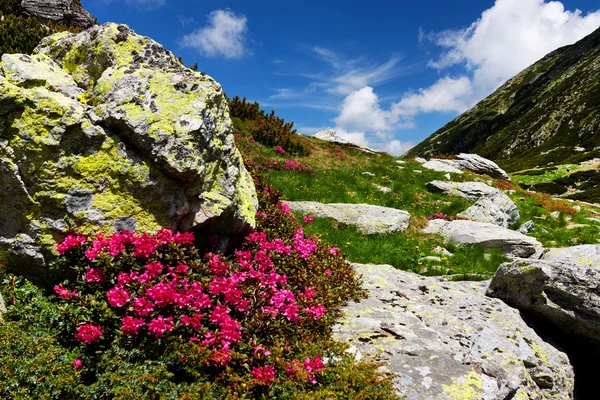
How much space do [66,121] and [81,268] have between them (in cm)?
240

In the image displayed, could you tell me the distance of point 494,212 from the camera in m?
18.4

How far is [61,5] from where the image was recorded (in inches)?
1283

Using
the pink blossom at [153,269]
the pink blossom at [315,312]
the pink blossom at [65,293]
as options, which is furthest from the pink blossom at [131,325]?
the pink blossom at [315,312]

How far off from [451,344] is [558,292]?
12.4ft

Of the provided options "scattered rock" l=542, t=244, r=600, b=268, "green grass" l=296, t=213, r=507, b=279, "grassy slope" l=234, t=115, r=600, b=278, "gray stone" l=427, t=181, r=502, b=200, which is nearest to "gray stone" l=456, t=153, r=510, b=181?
"grassy slope" l=234, t=115, r=600, b=278

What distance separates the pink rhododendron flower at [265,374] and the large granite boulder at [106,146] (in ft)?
9.90

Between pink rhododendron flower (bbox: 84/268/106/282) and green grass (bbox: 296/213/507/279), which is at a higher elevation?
green grass (bbox: 296/213/507/279)

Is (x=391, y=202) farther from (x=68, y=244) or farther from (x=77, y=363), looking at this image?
(x=77, y=363)

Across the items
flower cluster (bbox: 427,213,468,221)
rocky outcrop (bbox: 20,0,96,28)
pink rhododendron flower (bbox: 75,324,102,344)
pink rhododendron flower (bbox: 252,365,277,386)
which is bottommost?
pink rhododendron flower (bbox: 252,365,277,386)

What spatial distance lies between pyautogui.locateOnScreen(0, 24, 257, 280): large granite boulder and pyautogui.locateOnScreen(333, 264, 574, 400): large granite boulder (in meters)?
3.79

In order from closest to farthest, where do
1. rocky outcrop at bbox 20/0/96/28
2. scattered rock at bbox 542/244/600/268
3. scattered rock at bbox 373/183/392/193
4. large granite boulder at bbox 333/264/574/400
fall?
large granite boulder at bbox 333/264/574/400 → scattered rock at bbox 542/244/600/268 → scattered rock at bbox 373/183/392/193 → rocky outcrop at bbox 20/0/96/28

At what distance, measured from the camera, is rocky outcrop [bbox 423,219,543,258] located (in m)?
13.5

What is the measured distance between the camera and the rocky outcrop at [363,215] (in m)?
14.2

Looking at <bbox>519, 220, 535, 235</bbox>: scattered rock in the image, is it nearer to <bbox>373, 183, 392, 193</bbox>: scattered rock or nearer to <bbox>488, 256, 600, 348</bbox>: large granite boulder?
<bbox>373, 183, 392, 193</bbox>: scattered rock
